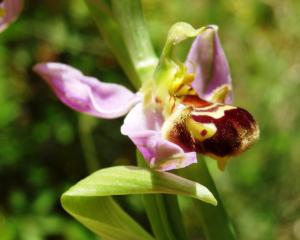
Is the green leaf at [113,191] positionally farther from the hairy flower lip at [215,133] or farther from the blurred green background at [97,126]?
the blurred green background at [97,126]

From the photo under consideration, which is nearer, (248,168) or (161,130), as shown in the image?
(161,130)

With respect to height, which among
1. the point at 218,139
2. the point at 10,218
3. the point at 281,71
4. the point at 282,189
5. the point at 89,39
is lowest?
the point at 282,189

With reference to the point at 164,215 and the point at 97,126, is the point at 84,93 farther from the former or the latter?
the point at 97,126

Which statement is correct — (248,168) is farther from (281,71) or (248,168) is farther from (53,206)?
(53,206)

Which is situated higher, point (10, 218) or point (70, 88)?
point (70, 88)

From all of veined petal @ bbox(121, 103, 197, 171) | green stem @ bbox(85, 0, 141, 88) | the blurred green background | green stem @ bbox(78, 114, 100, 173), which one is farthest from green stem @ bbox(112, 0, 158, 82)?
green stem @ bbox(78, 114, 100, 173)

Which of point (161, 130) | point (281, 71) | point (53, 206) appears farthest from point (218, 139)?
point (281, 71)

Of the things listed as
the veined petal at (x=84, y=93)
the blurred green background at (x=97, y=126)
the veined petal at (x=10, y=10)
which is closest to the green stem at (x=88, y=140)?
the blurred green background at (x=97, y=126)

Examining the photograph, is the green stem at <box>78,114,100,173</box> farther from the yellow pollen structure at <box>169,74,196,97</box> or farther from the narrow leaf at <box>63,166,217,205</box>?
the narrow leaf at <box>63,166,217,205</box>
